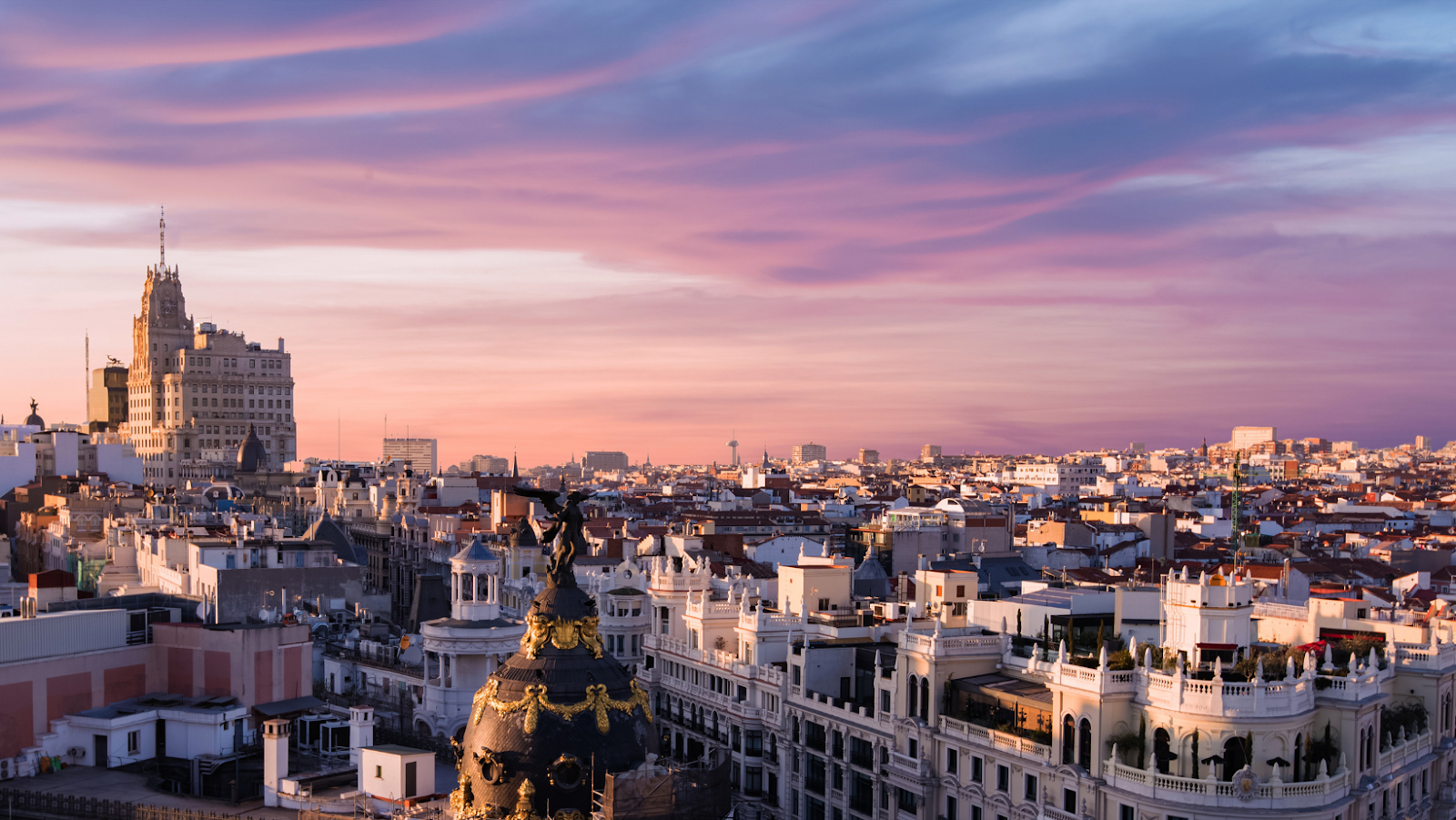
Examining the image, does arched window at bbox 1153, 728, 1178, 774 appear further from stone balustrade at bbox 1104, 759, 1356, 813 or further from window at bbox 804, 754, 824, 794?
window at bbox 804, 754, 824, 794

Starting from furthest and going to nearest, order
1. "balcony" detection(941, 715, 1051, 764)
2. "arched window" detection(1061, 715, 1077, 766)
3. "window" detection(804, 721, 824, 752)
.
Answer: "window" detection(804, 721, 824, 752)
"balcony" detection(941, 715, 1051, 764)
"arched window" detection(1061, 715, 1077, 766)

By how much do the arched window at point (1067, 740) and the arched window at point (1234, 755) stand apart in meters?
4.95

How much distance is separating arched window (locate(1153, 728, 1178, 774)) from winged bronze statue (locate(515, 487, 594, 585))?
76.7 ft

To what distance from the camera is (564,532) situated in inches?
1138

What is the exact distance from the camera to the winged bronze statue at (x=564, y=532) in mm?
28734

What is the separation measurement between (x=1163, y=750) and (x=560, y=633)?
2404 cm

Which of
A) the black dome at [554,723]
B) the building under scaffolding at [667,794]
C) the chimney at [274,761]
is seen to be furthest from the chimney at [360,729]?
the building under scaffolding at [667,794]

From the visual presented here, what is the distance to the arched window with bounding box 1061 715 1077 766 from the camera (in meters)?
45.3

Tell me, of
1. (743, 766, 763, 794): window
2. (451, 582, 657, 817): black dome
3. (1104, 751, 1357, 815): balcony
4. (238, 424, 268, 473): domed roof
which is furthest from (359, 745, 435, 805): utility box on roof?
(238, 424, 268, 473): domed roof

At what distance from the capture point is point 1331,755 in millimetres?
45062

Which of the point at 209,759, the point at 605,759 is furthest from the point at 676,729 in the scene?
the point at 605,759

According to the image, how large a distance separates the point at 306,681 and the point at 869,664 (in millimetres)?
25807

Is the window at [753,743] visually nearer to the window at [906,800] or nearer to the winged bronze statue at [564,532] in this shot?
the window at [906,800]

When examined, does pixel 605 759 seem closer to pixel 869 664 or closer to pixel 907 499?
pixel 869 664
